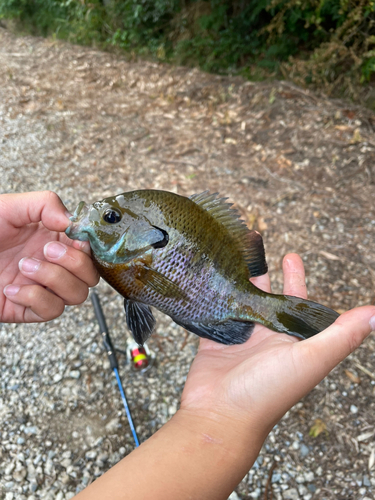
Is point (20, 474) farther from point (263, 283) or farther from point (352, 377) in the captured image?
point (352, 377)

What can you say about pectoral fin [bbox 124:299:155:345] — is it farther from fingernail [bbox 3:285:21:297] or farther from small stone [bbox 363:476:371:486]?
small stone [bbox 363:476:371:486]

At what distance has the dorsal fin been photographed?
2.00 meters

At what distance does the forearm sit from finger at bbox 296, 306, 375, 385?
427mm

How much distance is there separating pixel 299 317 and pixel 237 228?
0.60 metres

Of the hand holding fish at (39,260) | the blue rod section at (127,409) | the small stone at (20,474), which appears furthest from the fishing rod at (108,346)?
the hand holding fish at (39,260)

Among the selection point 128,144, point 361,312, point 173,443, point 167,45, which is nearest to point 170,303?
point 173,443

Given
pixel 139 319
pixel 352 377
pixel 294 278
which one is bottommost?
pixel 352 377

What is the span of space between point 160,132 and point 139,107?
0.97 meters

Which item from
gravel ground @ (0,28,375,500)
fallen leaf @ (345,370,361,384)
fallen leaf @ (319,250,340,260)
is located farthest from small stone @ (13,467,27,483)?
fallen leaf @ (319,250,340,260)

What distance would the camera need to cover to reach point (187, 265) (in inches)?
74.6

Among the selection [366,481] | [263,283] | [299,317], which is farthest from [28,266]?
[366,481]

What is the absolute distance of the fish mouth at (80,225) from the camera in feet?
5.85

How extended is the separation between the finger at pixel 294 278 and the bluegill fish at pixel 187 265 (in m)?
0.35

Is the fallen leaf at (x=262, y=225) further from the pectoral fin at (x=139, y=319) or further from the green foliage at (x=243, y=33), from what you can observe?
the green foliage at (x=243, y=33)
